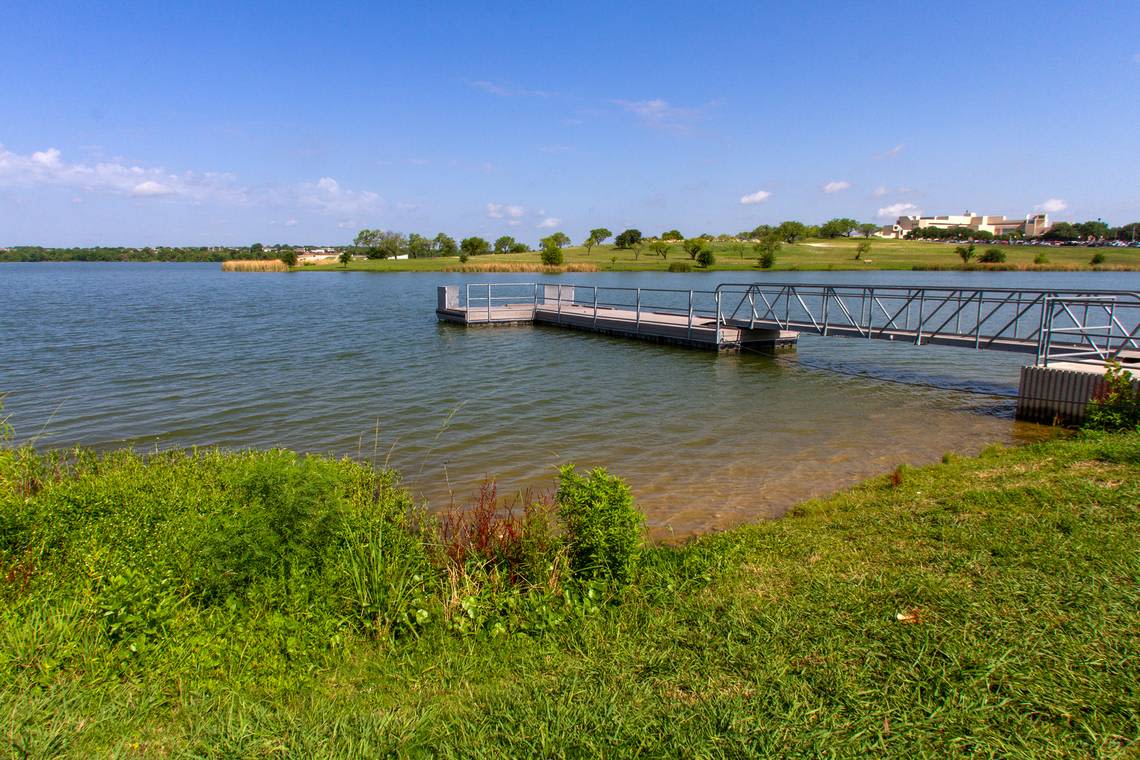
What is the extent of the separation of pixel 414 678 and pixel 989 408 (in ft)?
43.3

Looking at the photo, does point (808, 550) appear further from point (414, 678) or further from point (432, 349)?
point (432, 349)

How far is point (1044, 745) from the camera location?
279cm

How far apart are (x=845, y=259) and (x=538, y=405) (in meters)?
94.8

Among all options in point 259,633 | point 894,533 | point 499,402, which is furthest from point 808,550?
point 499,402

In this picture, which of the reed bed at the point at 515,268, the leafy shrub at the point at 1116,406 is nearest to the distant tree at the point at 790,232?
the reed bed at the point at 515,268

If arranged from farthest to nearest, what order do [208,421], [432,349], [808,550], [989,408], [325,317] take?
[325,317] → [432,349] → [989,408] → [208,421] → [808,550]

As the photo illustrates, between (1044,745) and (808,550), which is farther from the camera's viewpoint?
(808,550)

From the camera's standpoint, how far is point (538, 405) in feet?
45.8

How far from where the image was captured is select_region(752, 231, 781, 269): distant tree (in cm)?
8725

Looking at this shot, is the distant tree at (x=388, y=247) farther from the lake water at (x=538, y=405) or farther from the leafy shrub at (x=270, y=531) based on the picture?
the leafy shrub at (x=270, y=531)

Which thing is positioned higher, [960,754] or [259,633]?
[960,754]

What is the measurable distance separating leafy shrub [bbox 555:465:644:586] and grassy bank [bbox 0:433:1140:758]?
0.15 metres

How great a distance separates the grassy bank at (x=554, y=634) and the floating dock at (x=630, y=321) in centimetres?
1532

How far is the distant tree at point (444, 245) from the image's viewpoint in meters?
145
